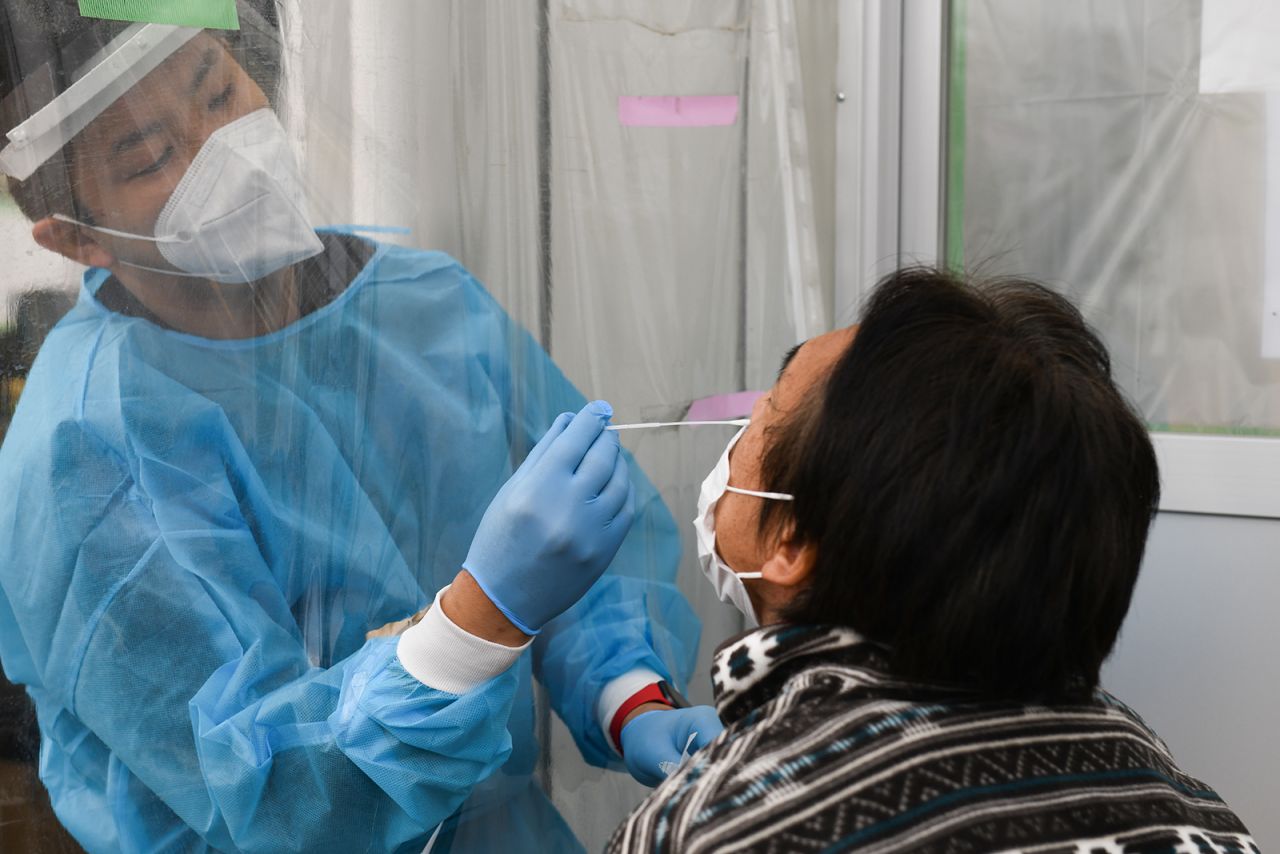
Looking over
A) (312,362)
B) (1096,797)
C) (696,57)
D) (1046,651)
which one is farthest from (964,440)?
(696,57)

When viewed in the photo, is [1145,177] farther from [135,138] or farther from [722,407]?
[135,138]

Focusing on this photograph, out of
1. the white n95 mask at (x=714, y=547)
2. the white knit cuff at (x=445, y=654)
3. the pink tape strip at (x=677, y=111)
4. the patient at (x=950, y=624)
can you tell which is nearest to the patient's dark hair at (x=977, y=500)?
the patient at (x=950, y=624)

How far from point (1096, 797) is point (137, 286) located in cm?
78

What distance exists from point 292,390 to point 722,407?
69 centimetres

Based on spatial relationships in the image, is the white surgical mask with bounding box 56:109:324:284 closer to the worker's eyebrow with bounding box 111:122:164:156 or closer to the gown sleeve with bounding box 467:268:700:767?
the worker's eyebrow with bounding box 111:122:164:156

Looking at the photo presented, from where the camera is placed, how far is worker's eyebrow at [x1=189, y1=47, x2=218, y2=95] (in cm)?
89

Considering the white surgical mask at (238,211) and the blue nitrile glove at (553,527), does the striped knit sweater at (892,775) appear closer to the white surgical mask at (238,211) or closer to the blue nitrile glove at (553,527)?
the blue nitrile glove at (553,527)

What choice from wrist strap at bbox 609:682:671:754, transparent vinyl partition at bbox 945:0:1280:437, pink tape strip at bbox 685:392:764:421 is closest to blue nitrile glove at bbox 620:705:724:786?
wrist strap at bbox 609:682:671:754

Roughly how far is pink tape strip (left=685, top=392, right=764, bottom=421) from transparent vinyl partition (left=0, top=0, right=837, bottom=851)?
0.19 m

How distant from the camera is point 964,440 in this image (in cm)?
77

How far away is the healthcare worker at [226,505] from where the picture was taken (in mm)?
853

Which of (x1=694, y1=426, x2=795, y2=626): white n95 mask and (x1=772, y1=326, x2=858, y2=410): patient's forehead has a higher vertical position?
(x1=772, y1=326, x2=858, y2=410): patient's forehead

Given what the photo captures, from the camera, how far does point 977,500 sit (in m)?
0.76

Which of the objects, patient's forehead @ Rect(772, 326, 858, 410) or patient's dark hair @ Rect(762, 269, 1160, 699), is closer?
patient's dark hair @ Rect(762, 269, 1160, 699)
